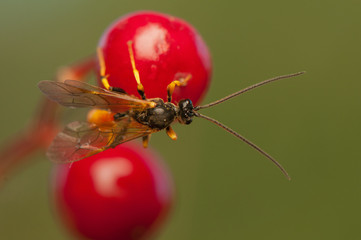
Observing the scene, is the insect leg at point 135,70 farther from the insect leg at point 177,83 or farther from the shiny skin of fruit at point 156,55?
the insect leg at point 177,83

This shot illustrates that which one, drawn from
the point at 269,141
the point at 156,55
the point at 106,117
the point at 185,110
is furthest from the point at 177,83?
the point at 269,141

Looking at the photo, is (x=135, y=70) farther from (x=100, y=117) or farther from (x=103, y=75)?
(x=100, y=117)

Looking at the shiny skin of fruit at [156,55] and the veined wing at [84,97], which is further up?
the shiny skin of fruit at [156,55]

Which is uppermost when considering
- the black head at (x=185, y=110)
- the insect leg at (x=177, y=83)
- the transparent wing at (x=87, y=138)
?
the black head at (x=185, y=110)

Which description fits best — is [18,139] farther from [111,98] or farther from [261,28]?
[261,28]

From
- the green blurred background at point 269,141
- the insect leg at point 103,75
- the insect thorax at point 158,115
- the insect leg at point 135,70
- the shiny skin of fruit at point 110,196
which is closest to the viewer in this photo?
the insect leg at point 135,70

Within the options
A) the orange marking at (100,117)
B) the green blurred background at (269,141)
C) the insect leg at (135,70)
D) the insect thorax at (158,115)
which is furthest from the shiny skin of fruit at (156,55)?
the green blurred background at (269,141)

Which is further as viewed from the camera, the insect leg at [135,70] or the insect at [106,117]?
the insect at [106,117]

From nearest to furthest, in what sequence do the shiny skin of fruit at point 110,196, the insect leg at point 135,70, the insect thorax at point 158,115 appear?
1. the insect leg at point 135,70
2. the insect thorax at point 158,115
3. the shiny skin of fruit at point 110,196
